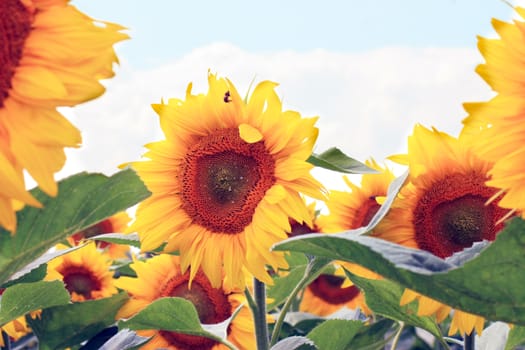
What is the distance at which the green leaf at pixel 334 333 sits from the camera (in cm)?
196

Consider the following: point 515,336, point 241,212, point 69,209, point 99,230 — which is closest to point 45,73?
point 69,209

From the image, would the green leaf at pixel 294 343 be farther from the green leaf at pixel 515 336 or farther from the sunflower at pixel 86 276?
the sunflower at pixel 86 276

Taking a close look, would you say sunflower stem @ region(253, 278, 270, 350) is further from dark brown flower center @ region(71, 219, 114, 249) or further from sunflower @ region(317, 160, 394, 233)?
dark brown flower center @ region(71, 219, 114, 249)

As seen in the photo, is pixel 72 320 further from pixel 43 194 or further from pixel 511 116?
pixel 511 116

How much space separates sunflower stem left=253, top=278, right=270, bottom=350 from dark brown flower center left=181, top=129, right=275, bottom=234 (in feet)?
0.53

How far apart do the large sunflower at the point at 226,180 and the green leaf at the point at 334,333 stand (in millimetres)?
237

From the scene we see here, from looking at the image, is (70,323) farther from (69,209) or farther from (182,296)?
(69,209)

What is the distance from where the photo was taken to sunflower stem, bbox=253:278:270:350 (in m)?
1.84

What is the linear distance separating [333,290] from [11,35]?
2.99 m

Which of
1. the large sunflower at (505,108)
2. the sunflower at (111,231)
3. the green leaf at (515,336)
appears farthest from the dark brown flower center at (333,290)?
the large sunflower at (505,108)

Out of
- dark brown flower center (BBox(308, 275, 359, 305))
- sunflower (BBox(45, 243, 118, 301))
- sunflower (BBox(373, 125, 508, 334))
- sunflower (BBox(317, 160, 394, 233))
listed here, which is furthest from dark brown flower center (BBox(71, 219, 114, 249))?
sunflower (BBox(373, 125, 508, 334))

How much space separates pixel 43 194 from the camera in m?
1.08

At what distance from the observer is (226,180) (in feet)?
7.00

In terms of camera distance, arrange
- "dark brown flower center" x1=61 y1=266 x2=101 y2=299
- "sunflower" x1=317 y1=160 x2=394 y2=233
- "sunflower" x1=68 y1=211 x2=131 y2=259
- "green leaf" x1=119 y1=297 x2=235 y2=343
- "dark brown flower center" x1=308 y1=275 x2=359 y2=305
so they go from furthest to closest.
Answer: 1. "sunflower" x1=68 y1=211 x2=131 y2=259
2. "dark brown flower center" x1=308 y1=275 x2=359 y2=305
3. "dark brown flower center" x1=61 y1=266 x2=101 y2=299
4. "sunflower" x1=317 y1=160 x2=394 y2=233
5. "green leaf" x1=119 y1=297 x2=235 y2=343
